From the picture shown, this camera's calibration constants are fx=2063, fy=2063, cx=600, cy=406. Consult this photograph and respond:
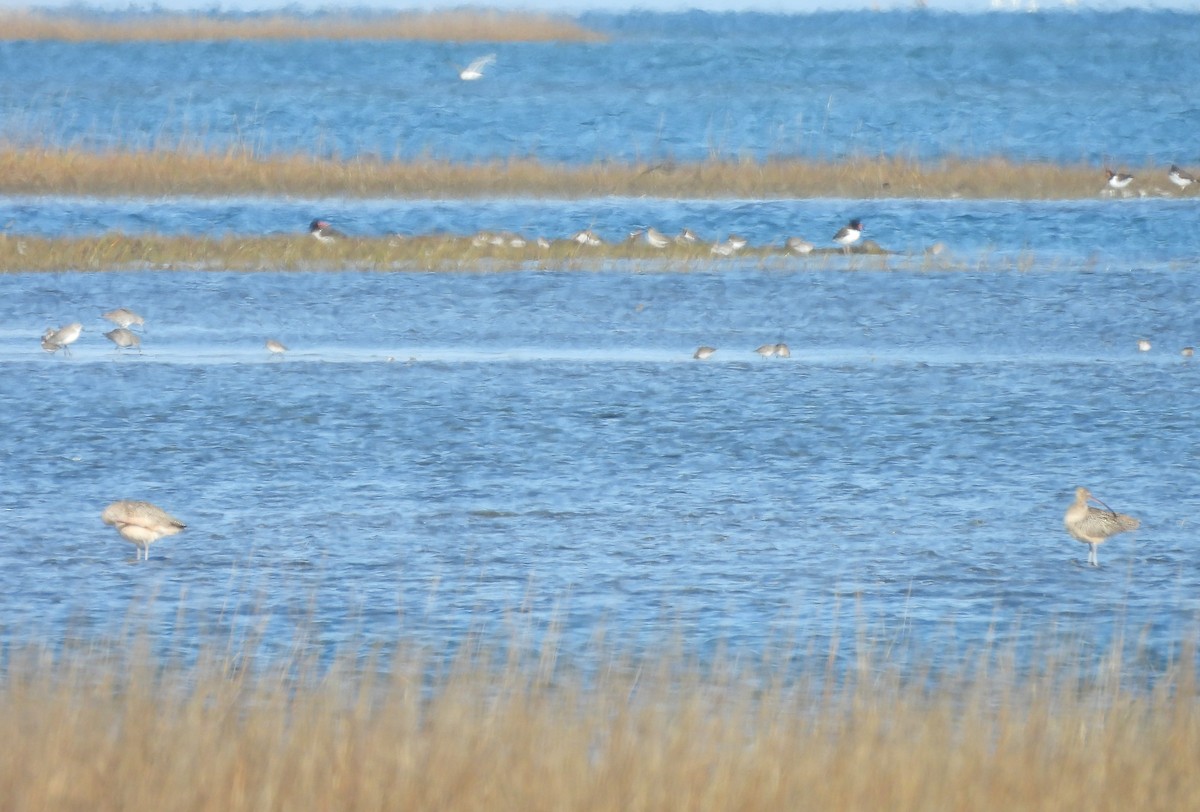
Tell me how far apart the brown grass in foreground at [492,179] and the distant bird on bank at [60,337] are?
16.7m

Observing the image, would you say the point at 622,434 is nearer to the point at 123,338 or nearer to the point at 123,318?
the point at 123,338

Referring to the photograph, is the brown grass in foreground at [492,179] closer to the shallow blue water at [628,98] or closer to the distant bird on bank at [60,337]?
the shallow blue water at [628,98]

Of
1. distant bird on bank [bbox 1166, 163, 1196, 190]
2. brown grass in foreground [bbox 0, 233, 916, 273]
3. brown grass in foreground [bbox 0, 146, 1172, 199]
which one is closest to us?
brown grass in foreground [bbox 0, 233, 916, 273]

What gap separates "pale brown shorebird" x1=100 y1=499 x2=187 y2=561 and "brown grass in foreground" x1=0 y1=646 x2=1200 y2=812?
9.84 ft

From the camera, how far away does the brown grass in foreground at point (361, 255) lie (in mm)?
27891

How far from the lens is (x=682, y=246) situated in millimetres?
29141

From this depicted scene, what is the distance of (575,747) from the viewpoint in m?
6.84

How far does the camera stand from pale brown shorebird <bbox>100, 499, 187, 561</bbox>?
1108 centimetres

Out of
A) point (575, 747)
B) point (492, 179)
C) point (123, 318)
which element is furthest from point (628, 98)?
point (575, 747)

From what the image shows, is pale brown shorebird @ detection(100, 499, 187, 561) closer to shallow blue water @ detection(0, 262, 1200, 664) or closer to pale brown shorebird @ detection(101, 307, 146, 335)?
shallow blue water @ detection(0, 262, 1200, 664)

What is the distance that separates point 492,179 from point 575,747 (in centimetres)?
3166

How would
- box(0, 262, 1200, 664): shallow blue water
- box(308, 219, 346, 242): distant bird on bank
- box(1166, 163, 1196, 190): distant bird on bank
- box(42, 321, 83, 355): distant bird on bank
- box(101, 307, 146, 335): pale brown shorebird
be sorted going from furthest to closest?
box(1166, 163, 1196, 190): distant bird on bank
box(308, 219, 346, 242): distant bird on bank
box(101, 307, 146, 335): pale brown shorebird
box(42, 321, 83, 355): distant bird on bank
box(0, 262, 1200, 664): shallow blue water

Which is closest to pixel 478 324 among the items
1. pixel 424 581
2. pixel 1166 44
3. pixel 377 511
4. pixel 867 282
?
pixel 867 282

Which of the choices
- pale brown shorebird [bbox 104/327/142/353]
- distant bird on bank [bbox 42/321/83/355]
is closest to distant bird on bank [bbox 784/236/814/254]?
pale brown shorebird [bbox 104/327/142/353]
